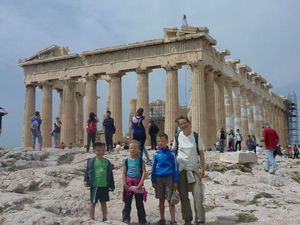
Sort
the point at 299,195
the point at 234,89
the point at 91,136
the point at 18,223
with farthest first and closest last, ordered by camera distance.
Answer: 1. the point at 234,89
2. the point at 91,136
3. the point at 299,195
4. the point at 18,223

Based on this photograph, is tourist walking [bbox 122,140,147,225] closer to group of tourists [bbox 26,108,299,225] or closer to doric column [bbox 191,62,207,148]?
group of tourists [bbox 26,108,299,225]

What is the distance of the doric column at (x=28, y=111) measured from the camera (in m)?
38.4

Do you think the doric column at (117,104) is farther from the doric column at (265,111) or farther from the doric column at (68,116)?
the doric column at (265,111)

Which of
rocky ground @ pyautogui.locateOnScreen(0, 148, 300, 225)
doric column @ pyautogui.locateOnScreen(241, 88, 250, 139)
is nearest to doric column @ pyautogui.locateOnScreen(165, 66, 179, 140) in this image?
doric column @ pyautogui.locateOnScreen(241, 88, 250, 139)

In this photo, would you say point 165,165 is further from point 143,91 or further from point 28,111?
point 28,111

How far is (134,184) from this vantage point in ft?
28.5

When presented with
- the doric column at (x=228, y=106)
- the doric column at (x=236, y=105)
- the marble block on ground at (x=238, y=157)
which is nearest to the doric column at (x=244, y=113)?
the doric column at (x=236, y=105)

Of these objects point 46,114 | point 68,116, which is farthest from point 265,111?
point 46,114

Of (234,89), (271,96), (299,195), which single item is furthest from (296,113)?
(299,195)

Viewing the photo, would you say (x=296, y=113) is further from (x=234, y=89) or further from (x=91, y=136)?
(x=91, y=136)

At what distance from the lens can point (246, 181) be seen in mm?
13562

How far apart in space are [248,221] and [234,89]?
106 feet

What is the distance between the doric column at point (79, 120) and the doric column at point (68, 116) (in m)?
3.46

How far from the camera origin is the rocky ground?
29.4 feet
